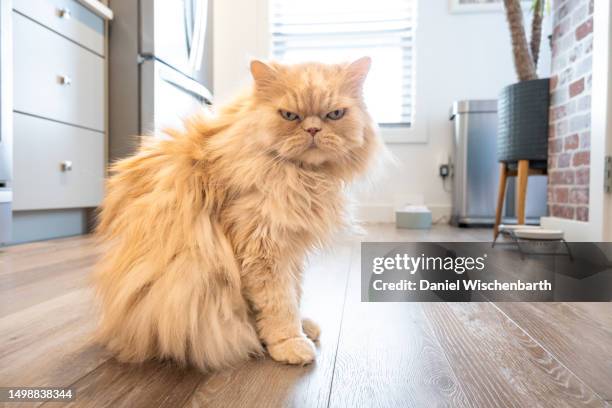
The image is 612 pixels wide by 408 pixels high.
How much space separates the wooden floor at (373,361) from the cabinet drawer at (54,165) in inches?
38.7

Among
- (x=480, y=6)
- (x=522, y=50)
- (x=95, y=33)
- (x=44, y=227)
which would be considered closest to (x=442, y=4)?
(x=480, y=6)

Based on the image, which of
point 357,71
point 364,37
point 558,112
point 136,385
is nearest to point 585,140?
point 558,112

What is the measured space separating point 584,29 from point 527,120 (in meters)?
0.51

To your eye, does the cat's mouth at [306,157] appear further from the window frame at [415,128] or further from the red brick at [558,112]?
the window frame at [415,128]

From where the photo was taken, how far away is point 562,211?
2.40 meters

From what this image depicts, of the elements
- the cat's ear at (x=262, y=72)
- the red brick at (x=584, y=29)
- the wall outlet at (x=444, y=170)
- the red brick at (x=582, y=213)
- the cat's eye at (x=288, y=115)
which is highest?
the red brick at (x=584, y=29)

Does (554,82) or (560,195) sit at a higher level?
(554,82)

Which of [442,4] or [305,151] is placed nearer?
[305,151]

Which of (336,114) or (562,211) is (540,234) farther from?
(336,114)

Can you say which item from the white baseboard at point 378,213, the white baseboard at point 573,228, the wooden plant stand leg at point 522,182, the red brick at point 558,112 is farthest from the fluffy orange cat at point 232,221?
the white baseboard at point 378,213

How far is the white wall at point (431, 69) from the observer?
389cm

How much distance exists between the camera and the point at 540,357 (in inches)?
34.4

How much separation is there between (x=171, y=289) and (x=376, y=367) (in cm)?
38

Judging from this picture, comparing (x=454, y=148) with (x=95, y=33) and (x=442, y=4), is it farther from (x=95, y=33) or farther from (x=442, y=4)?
(x=95, y=33)
